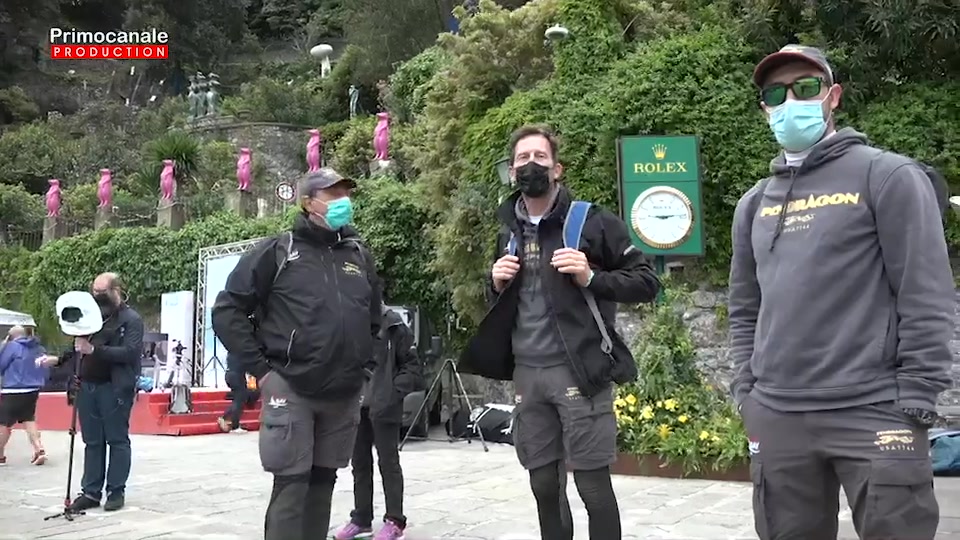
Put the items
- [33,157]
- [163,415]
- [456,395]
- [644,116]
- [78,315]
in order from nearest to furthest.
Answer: [78,315] → [644,116] → [456,395] → [163,415] → [33,157]

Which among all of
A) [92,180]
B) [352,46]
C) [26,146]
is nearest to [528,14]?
[352,46]

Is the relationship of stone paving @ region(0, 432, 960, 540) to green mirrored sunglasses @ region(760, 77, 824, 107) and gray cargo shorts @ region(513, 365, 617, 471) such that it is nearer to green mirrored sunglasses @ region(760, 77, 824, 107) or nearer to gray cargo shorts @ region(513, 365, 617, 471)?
gray cargo shorts @ region(513, 365, 617, 471)

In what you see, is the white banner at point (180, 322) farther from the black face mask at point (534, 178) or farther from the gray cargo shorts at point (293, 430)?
the black face mask at point (534, 178)

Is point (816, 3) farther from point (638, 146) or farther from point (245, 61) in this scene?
point (245, 61)

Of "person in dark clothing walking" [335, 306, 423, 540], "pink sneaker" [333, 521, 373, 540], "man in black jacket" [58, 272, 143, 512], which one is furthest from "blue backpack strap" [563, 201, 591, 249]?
"man in black jacket" [58, 272, 143, 512]

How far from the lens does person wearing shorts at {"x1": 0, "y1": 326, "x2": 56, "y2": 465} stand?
9.70m

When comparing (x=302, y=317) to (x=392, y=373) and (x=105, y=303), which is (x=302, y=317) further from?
(x=105, y=303)

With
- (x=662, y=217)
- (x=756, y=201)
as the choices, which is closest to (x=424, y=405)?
(x=662, y=217)

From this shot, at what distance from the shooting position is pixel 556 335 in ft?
10.8

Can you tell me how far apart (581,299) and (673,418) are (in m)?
5.15

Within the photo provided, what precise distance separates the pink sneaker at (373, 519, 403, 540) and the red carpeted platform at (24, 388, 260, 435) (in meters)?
9.00

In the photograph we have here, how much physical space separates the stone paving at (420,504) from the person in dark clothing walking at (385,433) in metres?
0.30

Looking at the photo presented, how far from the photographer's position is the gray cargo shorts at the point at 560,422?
3195 millimetres


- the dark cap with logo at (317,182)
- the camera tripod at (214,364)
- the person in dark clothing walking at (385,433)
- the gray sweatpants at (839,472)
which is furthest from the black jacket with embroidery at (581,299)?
the camera tripod at (214,364)
